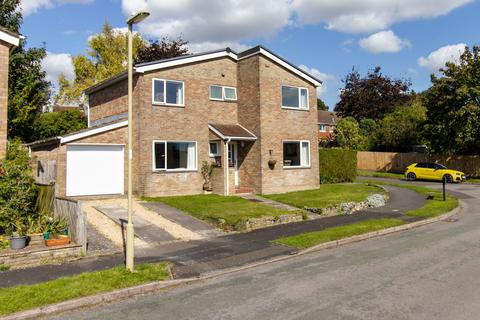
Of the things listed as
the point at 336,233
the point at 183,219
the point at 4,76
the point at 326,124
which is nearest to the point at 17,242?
the point at 183,219

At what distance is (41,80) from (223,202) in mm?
18801

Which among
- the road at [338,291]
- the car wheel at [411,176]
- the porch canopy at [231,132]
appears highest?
the porch canopy at [231,132]

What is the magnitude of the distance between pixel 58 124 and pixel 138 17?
93.4ft

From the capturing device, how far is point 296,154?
74.6 ft

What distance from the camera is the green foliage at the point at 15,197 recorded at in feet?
38.8

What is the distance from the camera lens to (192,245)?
11.8 m

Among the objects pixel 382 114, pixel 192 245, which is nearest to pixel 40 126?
pixel 192 245

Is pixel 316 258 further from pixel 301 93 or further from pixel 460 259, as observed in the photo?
pixel 301 93

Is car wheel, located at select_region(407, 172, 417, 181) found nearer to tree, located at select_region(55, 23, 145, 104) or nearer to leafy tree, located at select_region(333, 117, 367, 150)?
leafy tree, located at select_region(333, 117, 367, 150)

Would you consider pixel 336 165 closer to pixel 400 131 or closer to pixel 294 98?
pixel 294 98

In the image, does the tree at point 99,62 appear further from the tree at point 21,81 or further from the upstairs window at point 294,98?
the upstairs window at point 294,98

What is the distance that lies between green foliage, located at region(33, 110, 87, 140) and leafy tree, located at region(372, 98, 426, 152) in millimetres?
31217

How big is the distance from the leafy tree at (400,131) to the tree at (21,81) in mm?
34537

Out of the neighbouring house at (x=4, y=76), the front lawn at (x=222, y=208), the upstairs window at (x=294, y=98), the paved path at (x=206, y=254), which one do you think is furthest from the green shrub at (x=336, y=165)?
the neighbouring house at (x=4, y=76)
